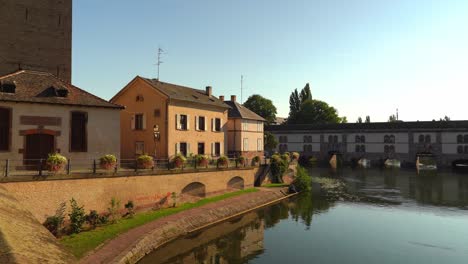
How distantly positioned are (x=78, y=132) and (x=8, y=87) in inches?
200

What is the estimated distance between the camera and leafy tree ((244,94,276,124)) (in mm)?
90250

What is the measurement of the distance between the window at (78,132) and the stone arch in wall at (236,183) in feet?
49.9

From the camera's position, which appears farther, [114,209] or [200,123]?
[200,123]

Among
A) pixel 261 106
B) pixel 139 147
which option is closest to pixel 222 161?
pixel 139 147

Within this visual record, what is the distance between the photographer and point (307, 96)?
11325cm

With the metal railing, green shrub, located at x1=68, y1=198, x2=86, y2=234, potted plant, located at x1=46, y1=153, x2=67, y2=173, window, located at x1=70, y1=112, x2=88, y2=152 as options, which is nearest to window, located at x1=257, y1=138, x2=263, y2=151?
the metal railing

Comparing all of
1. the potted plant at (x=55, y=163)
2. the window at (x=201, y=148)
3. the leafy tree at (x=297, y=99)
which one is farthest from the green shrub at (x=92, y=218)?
the leafy tree at (x=297, y=99)

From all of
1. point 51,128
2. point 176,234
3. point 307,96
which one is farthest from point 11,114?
point 307,96

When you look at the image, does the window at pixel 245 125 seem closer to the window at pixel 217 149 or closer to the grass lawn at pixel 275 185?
the window at pixel 217 149

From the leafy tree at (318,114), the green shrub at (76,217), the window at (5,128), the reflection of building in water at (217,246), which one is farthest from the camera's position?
the leafy tree at (318,114)

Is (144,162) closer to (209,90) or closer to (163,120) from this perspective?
(163,120)

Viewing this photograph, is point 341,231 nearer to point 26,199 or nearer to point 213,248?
point 213,248

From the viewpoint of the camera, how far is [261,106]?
90250 millimetres

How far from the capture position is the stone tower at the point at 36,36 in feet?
98.8
